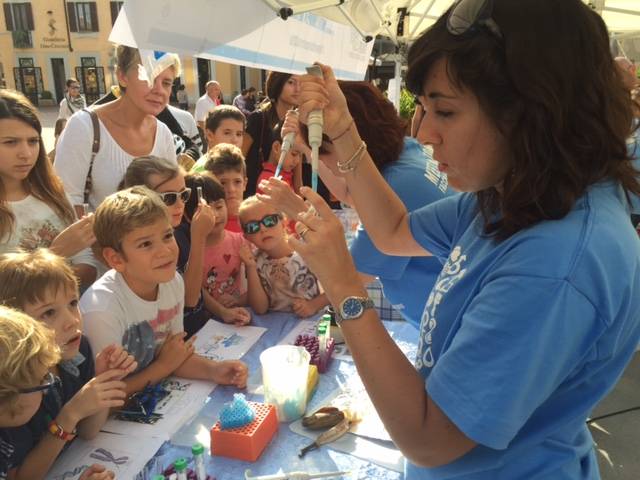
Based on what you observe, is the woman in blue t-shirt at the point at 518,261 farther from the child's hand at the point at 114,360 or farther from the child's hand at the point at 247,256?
the child's hand at the point at 247,256

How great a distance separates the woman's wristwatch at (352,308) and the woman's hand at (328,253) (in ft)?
0.06

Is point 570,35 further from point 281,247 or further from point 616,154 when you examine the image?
point 281,247

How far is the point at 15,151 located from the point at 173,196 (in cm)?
64

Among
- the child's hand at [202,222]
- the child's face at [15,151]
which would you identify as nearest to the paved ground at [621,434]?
the child's hand at [202,222]

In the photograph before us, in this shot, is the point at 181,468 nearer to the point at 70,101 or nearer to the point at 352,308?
the point at 352,308

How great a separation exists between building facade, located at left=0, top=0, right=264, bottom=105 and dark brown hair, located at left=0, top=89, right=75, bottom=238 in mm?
27188

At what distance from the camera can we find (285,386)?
4.70 ft

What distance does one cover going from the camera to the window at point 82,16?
28.6 meters

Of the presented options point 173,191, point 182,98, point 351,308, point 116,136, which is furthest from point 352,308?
point 182,98

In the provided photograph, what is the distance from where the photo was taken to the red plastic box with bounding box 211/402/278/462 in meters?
1.28

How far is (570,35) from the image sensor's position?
29.0 inches

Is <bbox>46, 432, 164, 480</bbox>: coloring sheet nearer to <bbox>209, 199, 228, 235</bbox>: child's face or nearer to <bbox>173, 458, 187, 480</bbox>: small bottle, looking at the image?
<bbox>173, 458, 187, 480</bbox>: small bottle

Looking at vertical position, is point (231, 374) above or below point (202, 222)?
below

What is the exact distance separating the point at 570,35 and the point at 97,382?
129 cm
